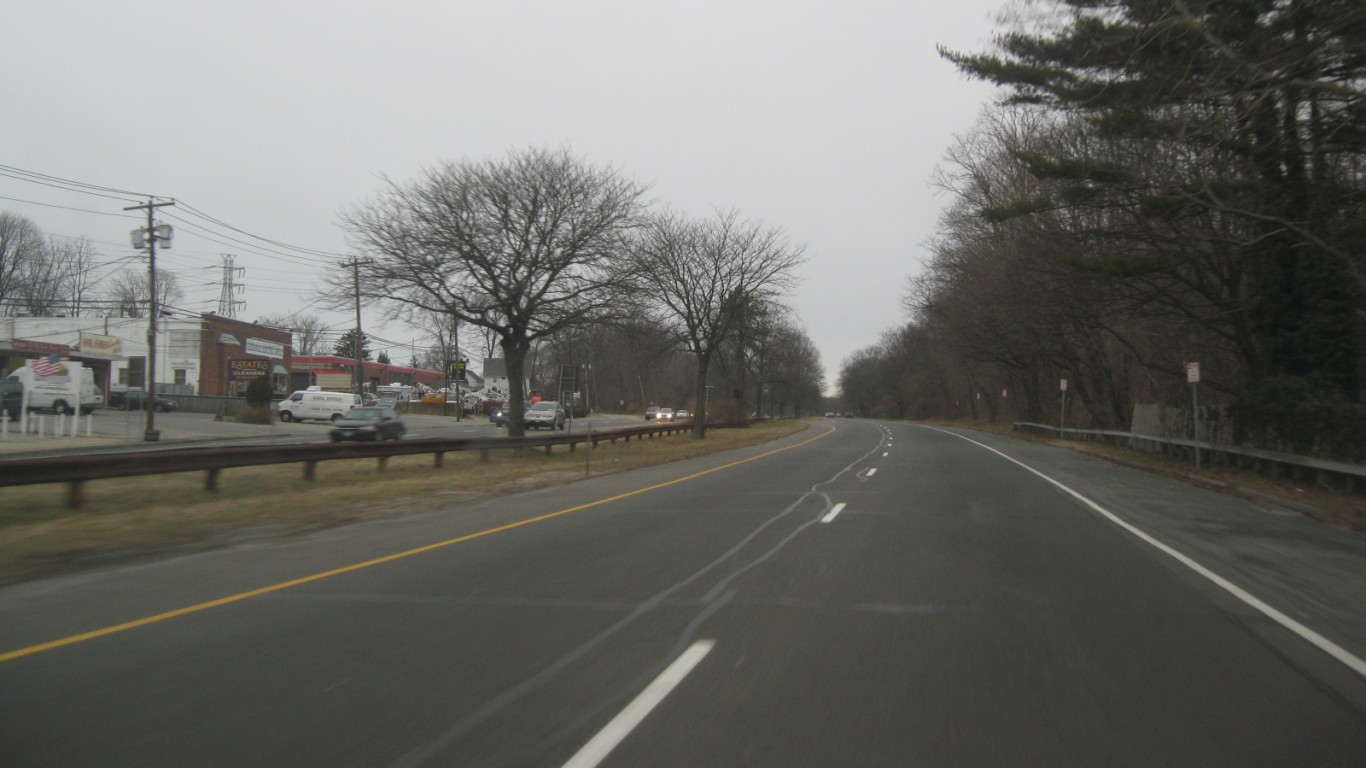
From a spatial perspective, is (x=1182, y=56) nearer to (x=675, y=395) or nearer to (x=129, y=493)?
(x=129, y=493)

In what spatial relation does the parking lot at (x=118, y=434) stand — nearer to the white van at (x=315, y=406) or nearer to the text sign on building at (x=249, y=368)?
the white van at (x=315, y=406)

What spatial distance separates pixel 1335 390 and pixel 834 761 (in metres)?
21.9

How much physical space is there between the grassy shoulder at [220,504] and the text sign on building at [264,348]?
5081 centimetres

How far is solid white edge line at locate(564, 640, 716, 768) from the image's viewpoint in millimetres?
4328

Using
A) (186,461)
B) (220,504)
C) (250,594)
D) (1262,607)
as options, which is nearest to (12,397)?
(186,461)

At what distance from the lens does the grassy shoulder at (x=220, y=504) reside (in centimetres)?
1075

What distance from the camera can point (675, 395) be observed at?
118688 millimetres

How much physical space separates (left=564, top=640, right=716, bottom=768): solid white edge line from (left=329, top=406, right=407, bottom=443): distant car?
2927 centimetres

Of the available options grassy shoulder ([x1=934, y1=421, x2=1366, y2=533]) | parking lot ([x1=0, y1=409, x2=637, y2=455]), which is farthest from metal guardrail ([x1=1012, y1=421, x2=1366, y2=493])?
parking lot ([x1=0, y1=409, x2=637, y2=455])

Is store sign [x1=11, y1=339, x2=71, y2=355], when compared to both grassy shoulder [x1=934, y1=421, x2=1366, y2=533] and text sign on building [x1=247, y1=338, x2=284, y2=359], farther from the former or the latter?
grassy shoulder [x1=934, y1=421, x2=1366, y2=533]

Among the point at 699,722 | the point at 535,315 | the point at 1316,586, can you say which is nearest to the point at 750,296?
the point at 535,315

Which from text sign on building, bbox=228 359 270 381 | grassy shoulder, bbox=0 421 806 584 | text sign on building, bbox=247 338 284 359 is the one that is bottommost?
grassy shoulder, bbox=0 421 806 584

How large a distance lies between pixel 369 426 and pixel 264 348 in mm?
45277

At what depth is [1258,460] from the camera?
22.0m
